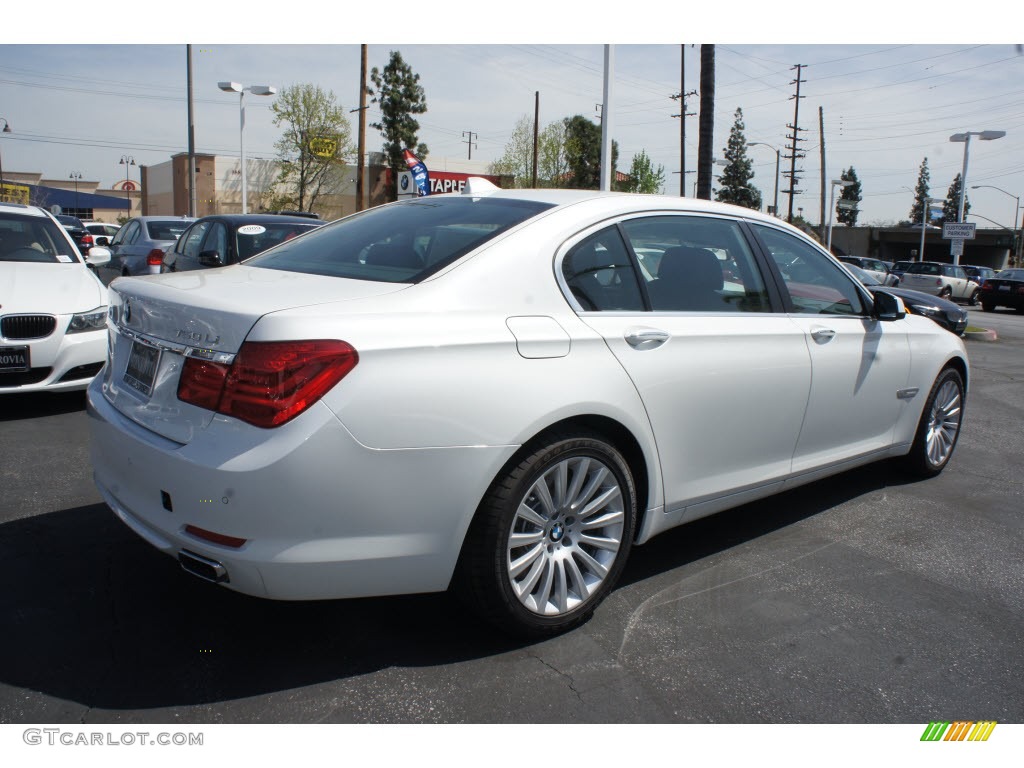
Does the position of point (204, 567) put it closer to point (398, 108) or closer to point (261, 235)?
point (261, 235)

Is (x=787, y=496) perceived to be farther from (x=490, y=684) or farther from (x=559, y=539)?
(x=490, y=684)

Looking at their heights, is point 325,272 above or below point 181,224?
below

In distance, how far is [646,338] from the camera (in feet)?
10.4

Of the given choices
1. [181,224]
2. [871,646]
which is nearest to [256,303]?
[871,646]

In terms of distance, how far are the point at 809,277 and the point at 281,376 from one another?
284 centimetres

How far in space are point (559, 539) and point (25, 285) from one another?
5.38 m

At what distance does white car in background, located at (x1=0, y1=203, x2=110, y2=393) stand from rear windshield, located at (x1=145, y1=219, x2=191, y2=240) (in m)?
6.29

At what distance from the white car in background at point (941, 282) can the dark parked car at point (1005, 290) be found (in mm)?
2928

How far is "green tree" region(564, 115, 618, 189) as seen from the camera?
58.1 m

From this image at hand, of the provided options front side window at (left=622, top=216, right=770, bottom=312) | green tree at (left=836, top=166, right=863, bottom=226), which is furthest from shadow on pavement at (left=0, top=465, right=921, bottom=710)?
green tree at (left=836, top=166, right=863, bottom=226)

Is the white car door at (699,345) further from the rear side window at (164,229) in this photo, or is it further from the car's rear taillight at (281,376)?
the rear side window at (164,229)

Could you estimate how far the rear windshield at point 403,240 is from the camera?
3.01 meters

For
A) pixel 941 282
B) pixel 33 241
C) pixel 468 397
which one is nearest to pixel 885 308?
pixel 468 397

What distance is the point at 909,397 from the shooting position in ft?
15.4
